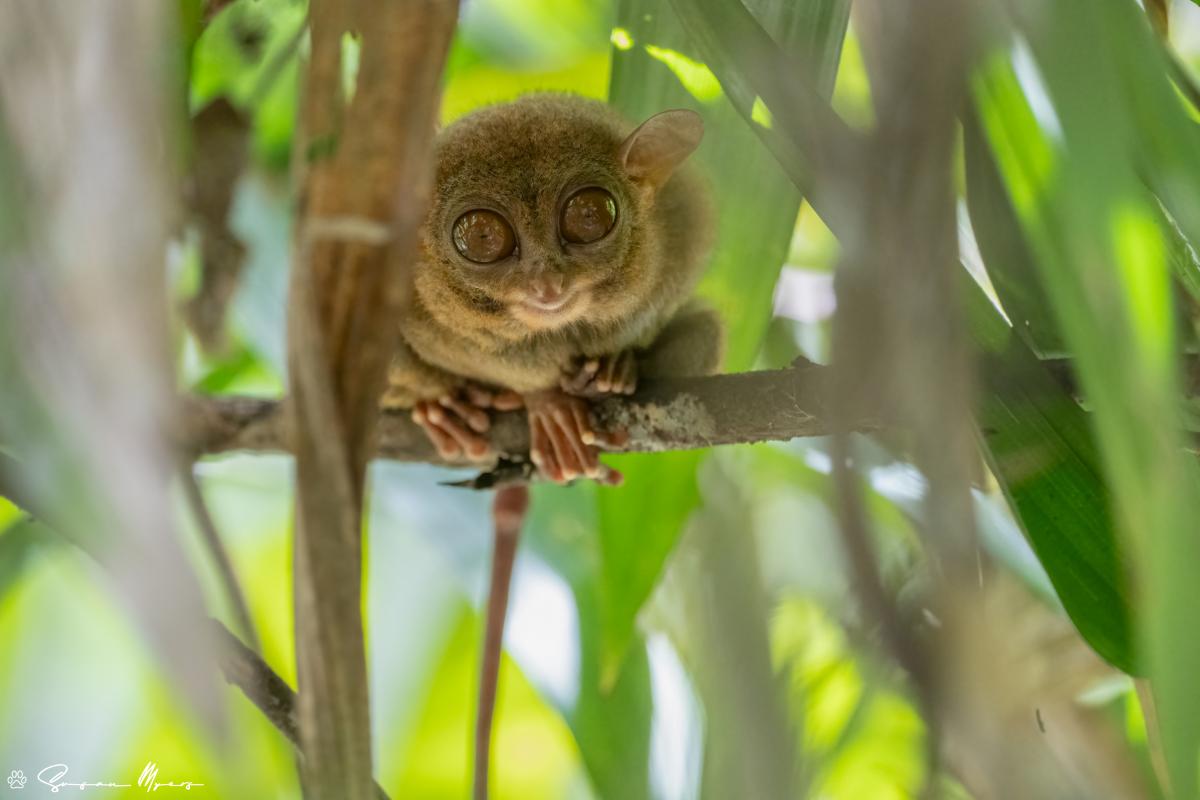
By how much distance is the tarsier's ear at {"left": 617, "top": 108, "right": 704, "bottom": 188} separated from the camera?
103 inches

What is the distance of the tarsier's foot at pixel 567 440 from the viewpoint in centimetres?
270

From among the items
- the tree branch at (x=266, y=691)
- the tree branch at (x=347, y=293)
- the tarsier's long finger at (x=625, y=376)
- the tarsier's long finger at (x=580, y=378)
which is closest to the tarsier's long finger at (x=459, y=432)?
the tarsier's long finger at (x=580, y=378)

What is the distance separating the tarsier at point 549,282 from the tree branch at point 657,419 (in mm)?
55

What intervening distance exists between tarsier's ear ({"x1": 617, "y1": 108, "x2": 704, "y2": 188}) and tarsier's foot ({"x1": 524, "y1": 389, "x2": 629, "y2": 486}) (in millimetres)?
645

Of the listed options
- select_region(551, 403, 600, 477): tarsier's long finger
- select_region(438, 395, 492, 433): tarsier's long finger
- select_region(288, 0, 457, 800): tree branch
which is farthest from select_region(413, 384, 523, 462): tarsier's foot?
select_region(288, 0, 457, 800): tree branch

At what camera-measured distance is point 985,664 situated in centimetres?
77

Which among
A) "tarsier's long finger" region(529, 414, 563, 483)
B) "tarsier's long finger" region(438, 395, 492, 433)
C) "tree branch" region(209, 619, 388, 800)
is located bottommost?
"tree branch" region(209, 619, 388, 800)

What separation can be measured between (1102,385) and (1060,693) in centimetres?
251

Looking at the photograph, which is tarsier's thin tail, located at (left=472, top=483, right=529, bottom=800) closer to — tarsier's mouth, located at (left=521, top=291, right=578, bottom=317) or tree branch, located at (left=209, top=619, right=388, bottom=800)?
tarsier's mouth, located at (left=521, top=291, right=578, bottom=317)

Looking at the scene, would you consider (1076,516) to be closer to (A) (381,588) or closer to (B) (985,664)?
(B) (985,664)

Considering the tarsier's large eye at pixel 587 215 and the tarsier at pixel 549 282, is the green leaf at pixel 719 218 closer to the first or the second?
the tarsier at pixel 549 282

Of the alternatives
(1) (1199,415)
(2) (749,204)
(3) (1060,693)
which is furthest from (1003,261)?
(3) (1060,693)

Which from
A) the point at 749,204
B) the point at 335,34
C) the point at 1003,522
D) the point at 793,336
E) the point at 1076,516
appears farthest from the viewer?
the point at 793,336

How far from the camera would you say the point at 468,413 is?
2945 mm
